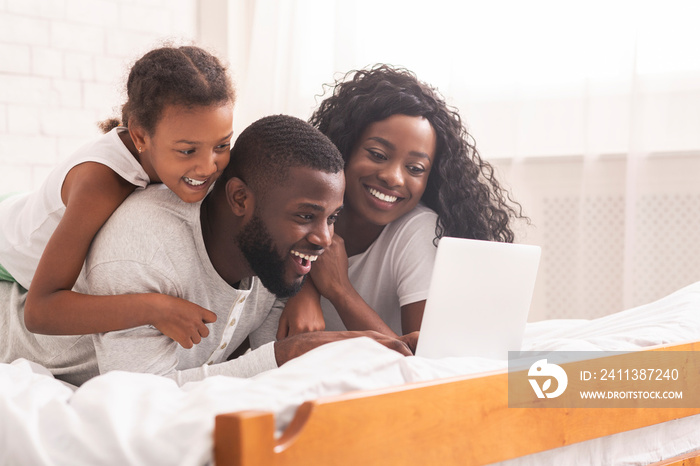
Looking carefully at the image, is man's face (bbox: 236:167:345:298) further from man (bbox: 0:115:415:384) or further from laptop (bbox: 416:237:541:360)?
laptop (bbox: 416:237:541:360)

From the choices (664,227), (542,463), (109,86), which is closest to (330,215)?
(542,463)

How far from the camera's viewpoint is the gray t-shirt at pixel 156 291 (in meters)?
1.12

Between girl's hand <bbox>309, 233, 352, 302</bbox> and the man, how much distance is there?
17 centimetres

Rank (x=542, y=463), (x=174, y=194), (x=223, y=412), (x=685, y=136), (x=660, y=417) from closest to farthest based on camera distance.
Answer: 1. (x=223, y=412)
2. (x=542, y=463)
3. (x=660, y=417)
4. (x=174, y=194)
5. (x=685, y=136)

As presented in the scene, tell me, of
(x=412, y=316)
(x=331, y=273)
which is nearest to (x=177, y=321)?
(x=331, y=273)

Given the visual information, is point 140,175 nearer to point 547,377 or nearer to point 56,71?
point 547,377

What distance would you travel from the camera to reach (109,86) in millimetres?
2803

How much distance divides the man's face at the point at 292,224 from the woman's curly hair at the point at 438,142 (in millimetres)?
416

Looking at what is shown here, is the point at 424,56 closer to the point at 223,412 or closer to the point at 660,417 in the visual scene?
the point at 660,417

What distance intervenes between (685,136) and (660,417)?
142 centimetres

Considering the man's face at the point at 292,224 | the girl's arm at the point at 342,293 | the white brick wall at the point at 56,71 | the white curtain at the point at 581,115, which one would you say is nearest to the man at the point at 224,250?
the man's face at the point at 292,224

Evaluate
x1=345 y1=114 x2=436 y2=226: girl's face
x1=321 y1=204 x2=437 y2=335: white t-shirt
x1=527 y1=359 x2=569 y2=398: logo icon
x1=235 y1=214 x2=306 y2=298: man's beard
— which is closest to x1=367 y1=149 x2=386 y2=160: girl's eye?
x1=345 y1=114 x2=436 y2=226: girl's face

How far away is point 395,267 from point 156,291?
55 centimetres

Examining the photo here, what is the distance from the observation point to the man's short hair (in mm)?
1159
